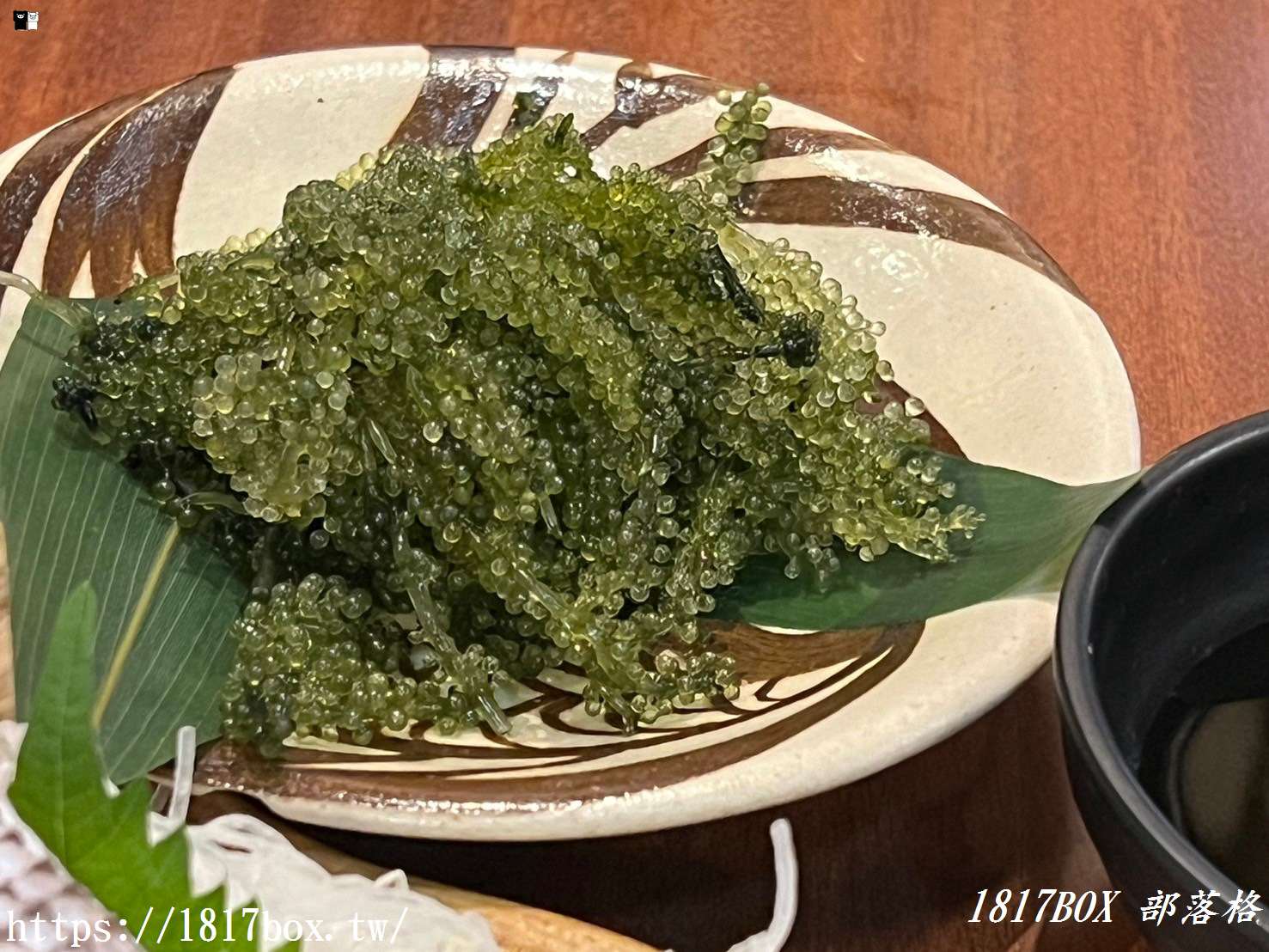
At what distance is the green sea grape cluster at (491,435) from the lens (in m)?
0.69

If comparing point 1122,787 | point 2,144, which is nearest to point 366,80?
point 2,144

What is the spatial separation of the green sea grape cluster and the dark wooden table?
11cm

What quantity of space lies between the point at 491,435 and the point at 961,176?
0.78 m

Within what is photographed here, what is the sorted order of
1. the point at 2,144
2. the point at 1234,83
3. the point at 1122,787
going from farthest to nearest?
the point at 1234,83 → the point at 2,144 → the point at 1122,787

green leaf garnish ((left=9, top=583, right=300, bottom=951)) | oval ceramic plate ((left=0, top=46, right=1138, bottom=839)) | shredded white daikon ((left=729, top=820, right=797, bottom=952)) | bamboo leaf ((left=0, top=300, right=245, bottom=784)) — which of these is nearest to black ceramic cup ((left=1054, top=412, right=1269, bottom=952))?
oval ceramic plate ((left=0, top=46, right=1138, bottom=839))

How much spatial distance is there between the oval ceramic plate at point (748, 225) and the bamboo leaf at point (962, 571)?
0.02m

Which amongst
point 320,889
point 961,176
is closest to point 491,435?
point 320,889

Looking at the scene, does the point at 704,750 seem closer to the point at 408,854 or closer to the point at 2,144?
the point at 408,854

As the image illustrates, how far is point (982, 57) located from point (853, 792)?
1.02 metres

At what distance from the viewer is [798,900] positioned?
0.69 meters

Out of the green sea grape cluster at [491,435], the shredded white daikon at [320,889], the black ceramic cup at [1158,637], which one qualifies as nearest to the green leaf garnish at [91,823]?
the shredded white daikon at [320,889]

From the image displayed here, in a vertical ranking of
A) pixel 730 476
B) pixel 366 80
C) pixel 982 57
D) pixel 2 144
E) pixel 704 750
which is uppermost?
pixel 982 57

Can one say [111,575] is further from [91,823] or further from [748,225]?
[748,225]

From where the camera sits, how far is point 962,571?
783mm
